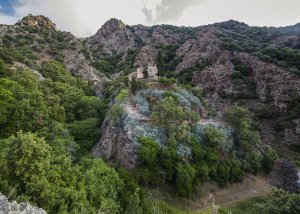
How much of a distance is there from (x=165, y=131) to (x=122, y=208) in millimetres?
11184

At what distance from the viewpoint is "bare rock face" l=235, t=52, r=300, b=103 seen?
3238cm

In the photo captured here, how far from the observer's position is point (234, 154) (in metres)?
20.1

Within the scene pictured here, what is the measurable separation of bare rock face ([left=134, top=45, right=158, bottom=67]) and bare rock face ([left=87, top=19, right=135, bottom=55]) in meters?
23.2

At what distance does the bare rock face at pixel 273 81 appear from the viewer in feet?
106

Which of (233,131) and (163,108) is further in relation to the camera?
(233,131)

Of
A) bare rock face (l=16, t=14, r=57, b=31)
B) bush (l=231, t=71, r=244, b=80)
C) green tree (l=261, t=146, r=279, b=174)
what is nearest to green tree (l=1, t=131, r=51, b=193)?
green tree (l=261, t=146, r=279, b=174)

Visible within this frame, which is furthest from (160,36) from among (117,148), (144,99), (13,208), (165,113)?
(13,208)

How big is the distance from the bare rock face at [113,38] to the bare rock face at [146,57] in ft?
76.1

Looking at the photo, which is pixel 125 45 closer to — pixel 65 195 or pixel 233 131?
pixel 233 131

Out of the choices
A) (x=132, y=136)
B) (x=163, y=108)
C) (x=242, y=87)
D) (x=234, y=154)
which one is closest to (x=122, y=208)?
(x=132, y=136)

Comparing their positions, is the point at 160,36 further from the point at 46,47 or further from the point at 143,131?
the point at 143,131

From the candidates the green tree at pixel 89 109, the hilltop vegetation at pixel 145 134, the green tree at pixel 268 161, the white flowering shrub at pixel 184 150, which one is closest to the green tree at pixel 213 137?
the hilltop vegetation at pixel 145 134

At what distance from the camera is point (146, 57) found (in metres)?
66.8

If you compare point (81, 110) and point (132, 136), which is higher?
point (81, 110)
